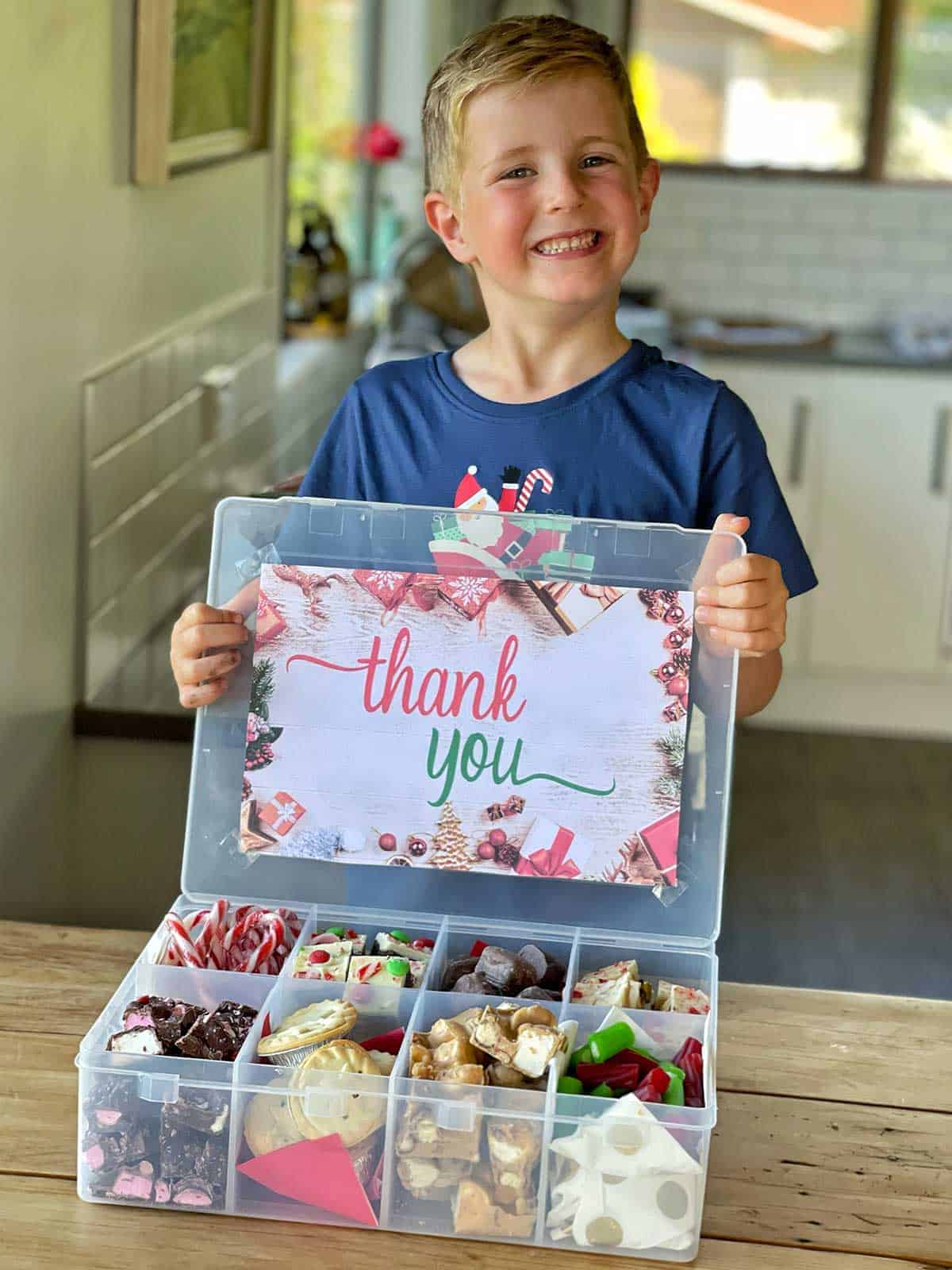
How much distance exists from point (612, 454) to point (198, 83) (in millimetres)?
1274

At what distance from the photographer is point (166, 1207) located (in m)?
0.84

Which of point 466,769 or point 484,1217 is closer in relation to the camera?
point 484,1217

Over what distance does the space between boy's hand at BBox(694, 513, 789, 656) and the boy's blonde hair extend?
1.21ft

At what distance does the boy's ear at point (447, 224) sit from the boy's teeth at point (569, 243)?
0.09 m

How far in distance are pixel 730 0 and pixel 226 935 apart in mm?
4136

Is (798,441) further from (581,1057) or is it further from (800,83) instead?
(581,1057)

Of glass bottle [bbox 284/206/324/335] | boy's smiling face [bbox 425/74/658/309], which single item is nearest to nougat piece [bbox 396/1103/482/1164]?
boy's smiling face [bbox 425/74/658/309]

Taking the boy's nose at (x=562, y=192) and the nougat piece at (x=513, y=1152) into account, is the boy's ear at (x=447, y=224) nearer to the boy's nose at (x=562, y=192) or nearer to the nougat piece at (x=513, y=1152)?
the boy's nose at (x=562, y=192)

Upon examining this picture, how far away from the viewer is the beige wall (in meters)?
1.55

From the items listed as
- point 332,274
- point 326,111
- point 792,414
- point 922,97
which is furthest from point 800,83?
point 332,274

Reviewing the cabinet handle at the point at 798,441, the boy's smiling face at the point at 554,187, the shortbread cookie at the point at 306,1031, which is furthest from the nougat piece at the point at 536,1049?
the cabinet handle at the point at 798,441

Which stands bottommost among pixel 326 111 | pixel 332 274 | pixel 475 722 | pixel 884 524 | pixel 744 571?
pixel 884 524

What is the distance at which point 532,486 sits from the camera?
1166 mm

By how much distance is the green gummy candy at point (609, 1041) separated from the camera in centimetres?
87
